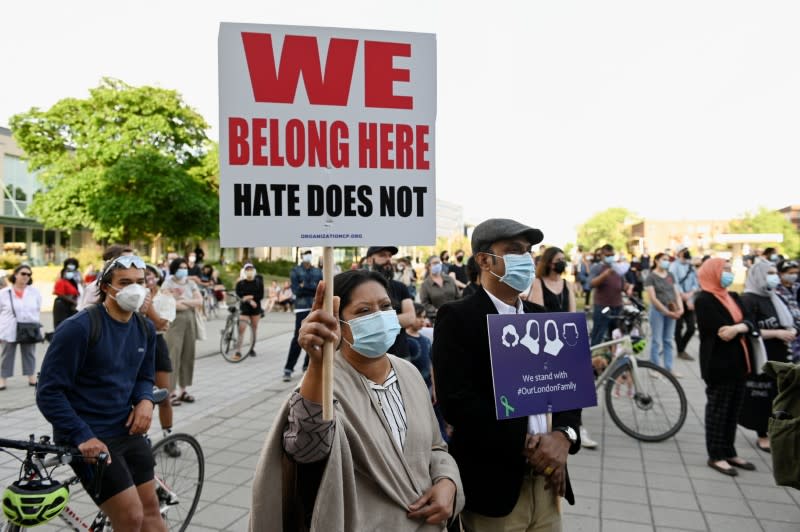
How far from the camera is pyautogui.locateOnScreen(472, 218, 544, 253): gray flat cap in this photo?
266 cm

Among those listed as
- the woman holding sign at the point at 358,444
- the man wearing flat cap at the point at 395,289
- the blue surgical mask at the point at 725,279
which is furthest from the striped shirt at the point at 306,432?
the blue surgical mask at the point at 725,279

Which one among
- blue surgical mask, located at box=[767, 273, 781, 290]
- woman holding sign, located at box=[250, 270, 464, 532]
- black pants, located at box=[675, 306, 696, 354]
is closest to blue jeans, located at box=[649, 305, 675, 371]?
black pants, located at box=[675, 306, 696, 354]

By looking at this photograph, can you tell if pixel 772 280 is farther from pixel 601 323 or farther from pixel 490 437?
pixel 490 437

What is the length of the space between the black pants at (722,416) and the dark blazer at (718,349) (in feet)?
0.30

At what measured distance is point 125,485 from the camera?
9.21ft

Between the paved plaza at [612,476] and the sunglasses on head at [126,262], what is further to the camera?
the paved plaza at [612,476]

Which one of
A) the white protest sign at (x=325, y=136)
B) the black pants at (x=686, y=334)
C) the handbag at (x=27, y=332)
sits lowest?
the black pants at (x=686, y=334)

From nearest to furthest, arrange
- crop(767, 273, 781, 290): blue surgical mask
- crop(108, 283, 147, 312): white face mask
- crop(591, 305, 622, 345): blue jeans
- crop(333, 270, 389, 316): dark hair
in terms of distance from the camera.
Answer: crop(333, 270, 389, 316): dark hair
crop(108, 283, 147, 312): white face mask
crop(767, 273, 781, 290): blue surgical mask
crop(591, 305, 622, 345): blue jeans

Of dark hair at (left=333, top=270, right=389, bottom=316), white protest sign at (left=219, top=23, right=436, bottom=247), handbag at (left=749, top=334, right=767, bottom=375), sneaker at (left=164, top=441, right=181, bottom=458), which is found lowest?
sneaker at (left=164, top=441, right=181, bottom=458)

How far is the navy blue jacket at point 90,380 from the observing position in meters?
2.68

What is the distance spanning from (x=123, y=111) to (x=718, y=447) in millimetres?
33520

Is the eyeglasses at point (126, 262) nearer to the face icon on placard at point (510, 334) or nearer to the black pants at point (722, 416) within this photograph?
the face icon on placard at point (510, 334)

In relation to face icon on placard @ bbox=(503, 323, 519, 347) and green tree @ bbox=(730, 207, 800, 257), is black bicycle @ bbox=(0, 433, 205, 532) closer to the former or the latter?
face icon on placard @ bbox=(503, 323, 519, 347)

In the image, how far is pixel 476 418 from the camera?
2.30 metres
